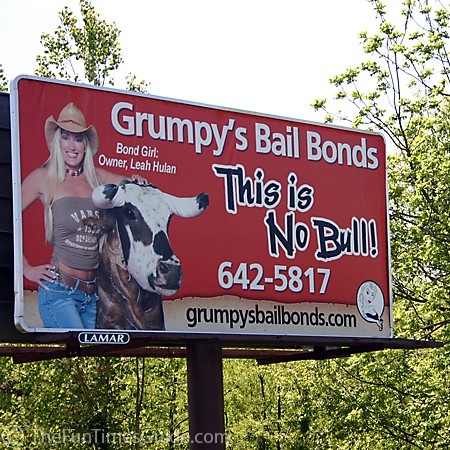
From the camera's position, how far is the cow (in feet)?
34.3

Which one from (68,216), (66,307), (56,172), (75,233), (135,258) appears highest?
(56,172)

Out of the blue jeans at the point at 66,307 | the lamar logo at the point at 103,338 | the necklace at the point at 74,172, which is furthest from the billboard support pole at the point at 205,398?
the necklace at the point at 74,172

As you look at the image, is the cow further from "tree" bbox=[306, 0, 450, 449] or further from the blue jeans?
"tree" bbox=[306, 0, 450, 449]

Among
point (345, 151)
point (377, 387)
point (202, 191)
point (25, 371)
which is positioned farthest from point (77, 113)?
point (377, 387)

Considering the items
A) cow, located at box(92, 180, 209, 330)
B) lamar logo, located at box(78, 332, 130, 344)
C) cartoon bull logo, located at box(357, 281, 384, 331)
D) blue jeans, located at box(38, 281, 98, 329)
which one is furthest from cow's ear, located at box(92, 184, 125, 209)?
cartoon bull logo, located at box(357, 281, 384, 331)

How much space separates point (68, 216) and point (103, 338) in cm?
132

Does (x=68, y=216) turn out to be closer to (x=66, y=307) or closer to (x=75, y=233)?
(x=75, y=233)

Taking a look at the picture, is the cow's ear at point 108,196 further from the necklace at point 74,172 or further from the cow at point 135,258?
the necklace at point 74,172

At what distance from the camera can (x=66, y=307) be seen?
10.1 metres

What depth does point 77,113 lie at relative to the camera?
10.6m

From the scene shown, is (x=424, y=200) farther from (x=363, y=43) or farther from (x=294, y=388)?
(x=294, y=388)

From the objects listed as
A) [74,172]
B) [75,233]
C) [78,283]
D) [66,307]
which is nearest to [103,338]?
[66,307]

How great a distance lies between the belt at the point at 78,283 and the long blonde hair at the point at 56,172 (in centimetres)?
38

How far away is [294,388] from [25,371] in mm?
8499
